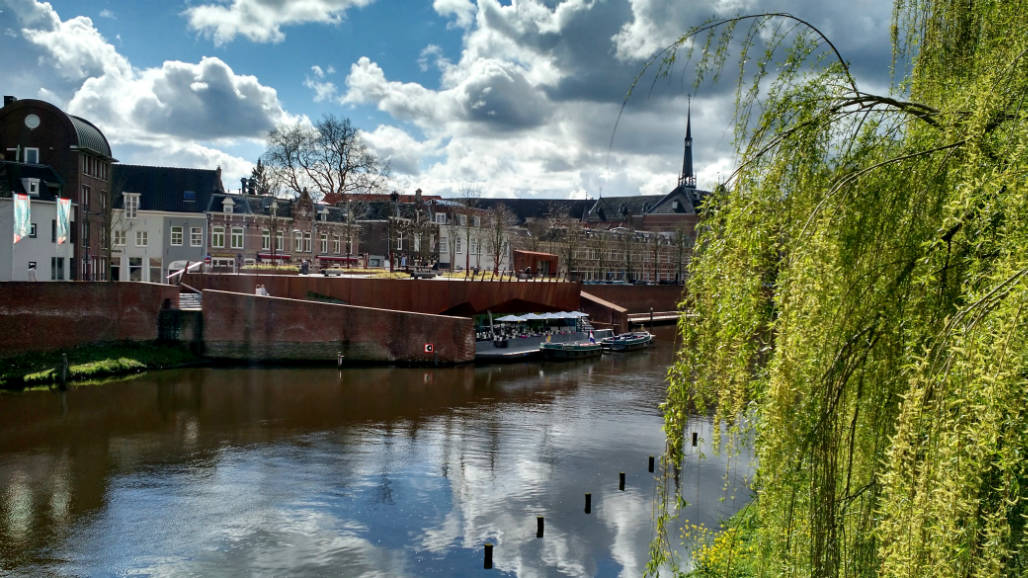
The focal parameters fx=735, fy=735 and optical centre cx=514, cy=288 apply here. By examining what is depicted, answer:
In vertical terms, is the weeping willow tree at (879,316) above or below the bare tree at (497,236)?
below

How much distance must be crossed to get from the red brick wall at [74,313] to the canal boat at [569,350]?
19224 mm

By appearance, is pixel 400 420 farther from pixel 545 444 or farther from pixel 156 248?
pixel 156 248

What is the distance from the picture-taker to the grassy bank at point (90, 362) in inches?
1121

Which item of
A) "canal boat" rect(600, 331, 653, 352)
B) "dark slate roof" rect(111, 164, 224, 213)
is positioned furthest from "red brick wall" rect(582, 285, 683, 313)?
"dark slate roof" rect(111, 164, 224, 213)

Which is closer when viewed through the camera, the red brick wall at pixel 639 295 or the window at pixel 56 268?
the window at pixel 56 268

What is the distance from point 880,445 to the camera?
4879 mm

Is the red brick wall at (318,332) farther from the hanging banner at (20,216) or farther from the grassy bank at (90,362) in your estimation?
the hanging banner at (20,216)

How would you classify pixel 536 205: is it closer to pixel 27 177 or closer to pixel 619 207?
pixel 619 207

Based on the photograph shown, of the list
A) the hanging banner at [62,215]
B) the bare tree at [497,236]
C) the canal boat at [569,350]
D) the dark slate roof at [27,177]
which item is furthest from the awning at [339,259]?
the canal boat at [569,350]

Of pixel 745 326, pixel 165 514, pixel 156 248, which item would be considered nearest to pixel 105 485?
pixel 165 514

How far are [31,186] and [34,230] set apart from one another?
2.50 meters

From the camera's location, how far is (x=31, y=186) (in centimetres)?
3875

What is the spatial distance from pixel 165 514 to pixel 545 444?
10338 millimetres

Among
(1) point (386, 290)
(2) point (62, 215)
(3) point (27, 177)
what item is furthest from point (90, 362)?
(3) point (27, 177)
